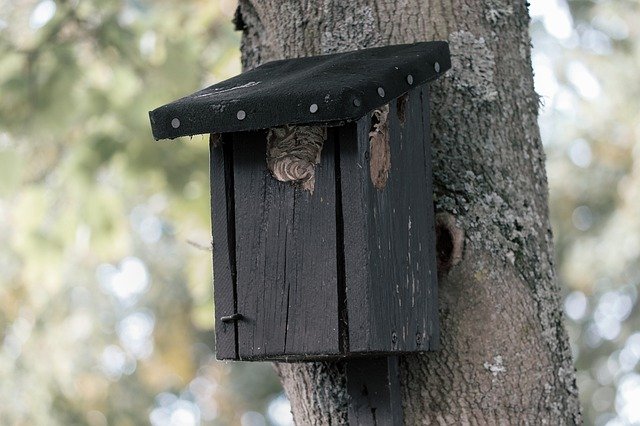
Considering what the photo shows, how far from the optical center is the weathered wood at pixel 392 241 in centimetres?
162

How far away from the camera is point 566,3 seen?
27.5ft

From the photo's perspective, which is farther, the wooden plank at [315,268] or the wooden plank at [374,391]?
the wooden plank at [374,391]

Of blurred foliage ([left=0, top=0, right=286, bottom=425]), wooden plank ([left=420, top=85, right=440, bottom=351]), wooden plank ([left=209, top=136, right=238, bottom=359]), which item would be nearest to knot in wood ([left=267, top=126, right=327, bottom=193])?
wooden plank ([left=209, top=136, right=238, bottom=359])

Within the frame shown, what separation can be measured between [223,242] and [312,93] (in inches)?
14.5

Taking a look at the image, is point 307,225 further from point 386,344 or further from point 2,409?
point 2,409

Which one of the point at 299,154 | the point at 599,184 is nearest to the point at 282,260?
the point at 299,154

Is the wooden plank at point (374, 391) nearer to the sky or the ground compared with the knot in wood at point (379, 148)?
nearer to the ground

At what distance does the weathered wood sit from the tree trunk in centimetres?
8

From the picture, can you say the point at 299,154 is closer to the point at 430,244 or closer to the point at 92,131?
the point at 430,244

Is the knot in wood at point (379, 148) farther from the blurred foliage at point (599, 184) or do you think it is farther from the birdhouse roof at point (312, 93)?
the blurred foliage at point (599, 184)

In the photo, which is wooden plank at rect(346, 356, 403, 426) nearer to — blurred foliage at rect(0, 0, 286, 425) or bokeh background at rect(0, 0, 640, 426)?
bokeh background at rect(0, 0, 640, 426)

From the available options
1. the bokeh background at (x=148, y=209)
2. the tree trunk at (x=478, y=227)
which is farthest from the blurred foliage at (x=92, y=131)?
the tree trunk at (x=478, y=227)

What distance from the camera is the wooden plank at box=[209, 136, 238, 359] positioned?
1.76 meters

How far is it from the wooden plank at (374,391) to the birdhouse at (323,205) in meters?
0.08
